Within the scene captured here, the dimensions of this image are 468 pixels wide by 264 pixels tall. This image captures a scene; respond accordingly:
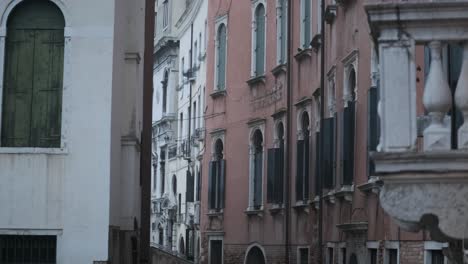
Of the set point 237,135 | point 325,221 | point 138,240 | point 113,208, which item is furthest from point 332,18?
point 237,135

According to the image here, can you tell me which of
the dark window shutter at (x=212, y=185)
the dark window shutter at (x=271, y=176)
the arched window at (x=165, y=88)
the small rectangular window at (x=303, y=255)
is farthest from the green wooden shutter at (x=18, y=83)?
the arched window at (x=165, y=88)

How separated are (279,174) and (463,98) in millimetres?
22780

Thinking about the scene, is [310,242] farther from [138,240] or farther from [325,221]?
[138,240]

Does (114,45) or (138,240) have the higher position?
(114,45)

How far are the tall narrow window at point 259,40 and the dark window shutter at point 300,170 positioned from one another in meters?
4.85

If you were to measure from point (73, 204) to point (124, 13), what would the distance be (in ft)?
15.9

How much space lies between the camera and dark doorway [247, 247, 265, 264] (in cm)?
3022

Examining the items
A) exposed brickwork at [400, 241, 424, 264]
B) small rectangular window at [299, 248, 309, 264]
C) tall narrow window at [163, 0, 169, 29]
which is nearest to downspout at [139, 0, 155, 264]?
small rectangular window at [299, 248, 309, 264]

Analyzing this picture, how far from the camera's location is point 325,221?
22703 millimetres

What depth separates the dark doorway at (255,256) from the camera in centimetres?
3022

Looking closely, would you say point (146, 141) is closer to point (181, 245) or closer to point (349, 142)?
point (349, 142)

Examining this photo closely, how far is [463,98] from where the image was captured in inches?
192

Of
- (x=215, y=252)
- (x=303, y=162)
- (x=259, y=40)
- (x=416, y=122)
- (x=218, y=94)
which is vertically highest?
(x=259, y=40)

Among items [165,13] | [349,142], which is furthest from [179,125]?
[349,142]
